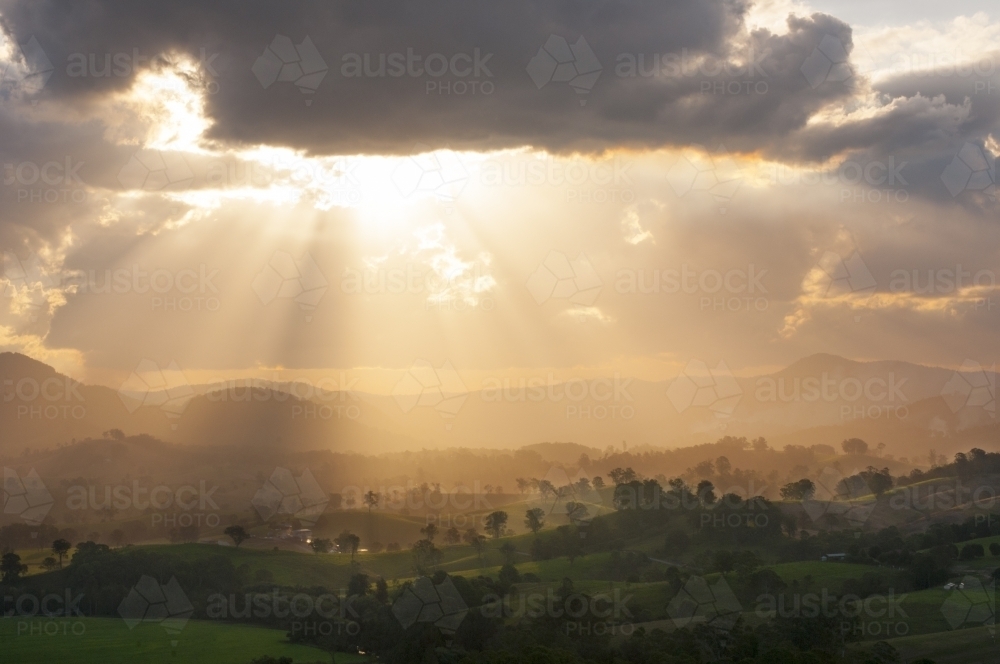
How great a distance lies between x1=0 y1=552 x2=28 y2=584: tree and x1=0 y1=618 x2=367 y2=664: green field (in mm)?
28799

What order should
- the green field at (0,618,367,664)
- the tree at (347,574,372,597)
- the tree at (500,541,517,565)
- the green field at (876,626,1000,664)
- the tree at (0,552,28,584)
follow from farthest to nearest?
1. the tree at (500,541,517,565)
2. the tree at (0,552,28,584)
3. the tree at (347,574,372,597)
4. the green field at (0,618,367,664)
5. the green field at (876,626,1000,664)

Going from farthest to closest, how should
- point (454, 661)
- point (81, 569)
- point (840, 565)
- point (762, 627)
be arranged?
point (81, 569) < point (840, 565) < point (762, 627) < point (454, 661)

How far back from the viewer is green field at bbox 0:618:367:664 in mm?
109438

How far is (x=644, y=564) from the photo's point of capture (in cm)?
16125

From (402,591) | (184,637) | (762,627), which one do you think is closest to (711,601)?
(762,627)

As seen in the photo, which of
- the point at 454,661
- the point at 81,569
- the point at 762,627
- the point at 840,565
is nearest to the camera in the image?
the point at 454,661

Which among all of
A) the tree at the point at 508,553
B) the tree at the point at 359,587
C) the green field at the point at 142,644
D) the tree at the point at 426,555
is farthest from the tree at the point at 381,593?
the tree at the point at 508,553

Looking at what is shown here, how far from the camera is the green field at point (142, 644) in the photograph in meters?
109

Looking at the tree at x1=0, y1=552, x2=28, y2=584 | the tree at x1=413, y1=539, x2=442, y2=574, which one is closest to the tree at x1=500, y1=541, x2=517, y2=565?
the tree at x1=413, y1=539, x2=442, y2=574

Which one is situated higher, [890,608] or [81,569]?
[81,569]

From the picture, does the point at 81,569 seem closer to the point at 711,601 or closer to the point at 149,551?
the point at 149,551

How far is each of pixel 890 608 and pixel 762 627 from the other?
27.9m

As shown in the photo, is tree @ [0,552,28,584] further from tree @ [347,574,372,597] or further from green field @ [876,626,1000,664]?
green field @ [876,626,1000,664]

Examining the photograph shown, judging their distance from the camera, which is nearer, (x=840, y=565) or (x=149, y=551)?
(x=840, y=565)
